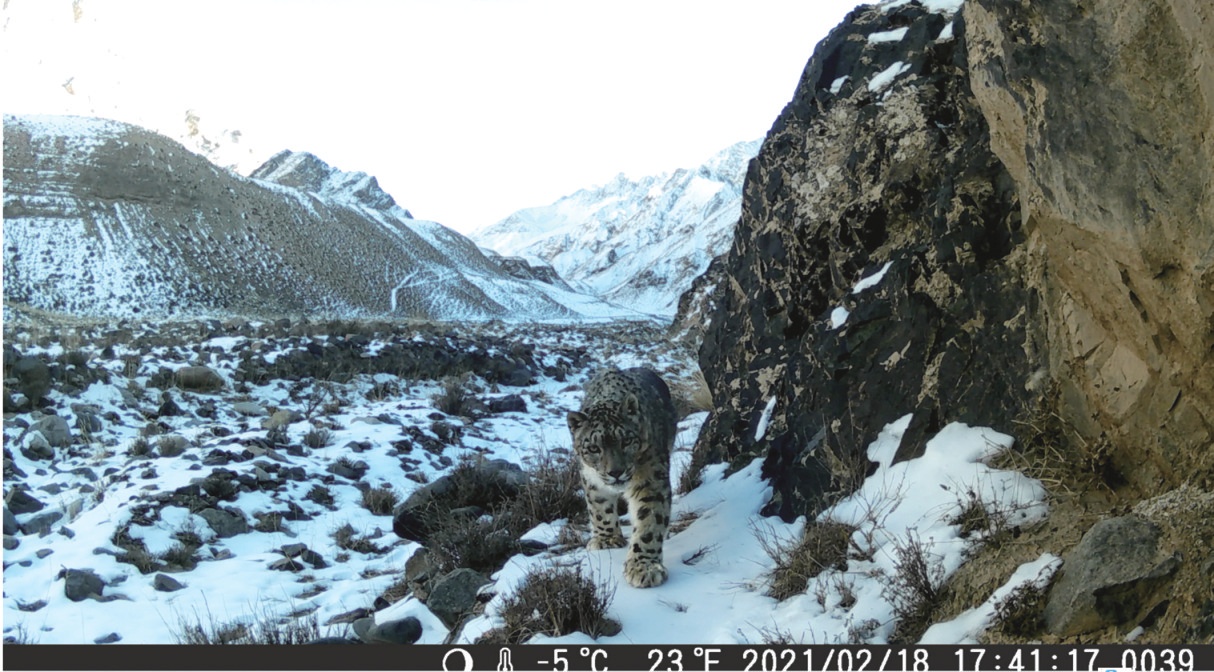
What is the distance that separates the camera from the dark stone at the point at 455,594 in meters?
5.35

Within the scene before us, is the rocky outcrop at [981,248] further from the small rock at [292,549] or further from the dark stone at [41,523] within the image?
the dark stone at [41,523]

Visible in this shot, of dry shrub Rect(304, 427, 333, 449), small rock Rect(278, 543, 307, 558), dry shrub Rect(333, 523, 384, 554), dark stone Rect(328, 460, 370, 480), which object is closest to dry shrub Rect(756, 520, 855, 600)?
dry shrub Rect(333, 523, 384, 554)

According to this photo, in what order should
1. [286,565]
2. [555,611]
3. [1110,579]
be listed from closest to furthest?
1. [1110,579]
2. [555,611]
3. [286,565]

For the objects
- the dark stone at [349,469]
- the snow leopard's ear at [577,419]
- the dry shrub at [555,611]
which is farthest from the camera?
the dark stone at [349,469]

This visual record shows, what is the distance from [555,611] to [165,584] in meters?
3.99

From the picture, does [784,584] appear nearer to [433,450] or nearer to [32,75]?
[433,450]

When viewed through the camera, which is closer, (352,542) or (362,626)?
(362,626)

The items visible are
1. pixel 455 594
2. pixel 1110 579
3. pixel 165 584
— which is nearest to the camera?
pixel 1110 579

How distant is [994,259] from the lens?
205 inches

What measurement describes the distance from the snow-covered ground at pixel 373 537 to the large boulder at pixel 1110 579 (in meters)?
0.23

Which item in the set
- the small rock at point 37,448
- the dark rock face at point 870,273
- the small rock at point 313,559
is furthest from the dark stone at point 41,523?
the dark rock face at point 870,273

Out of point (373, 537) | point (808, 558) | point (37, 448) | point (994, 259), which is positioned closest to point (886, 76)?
point (994, 259)

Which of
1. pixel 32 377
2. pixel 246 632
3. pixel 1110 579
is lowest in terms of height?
pixel 246 632

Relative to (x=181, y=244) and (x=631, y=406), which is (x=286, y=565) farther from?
(x=181, y=244)
